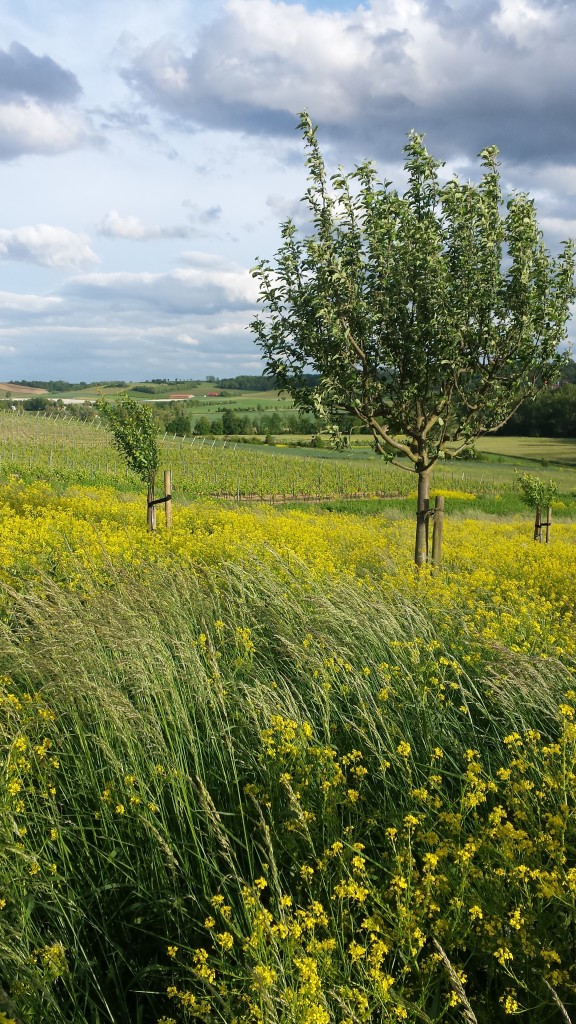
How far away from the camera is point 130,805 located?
128 inches

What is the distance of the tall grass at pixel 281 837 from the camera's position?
8.07 ft

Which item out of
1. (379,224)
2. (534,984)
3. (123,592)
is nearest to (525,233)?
(379,224)

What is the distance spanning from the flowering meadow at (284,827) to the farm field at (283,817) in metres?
0.02

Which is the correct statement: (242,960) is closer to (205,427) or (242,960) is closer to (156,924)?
(156,924)

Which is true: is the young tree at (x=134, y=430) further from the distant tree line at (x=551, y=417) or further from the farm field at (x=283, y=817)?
the distant tree line at (x=551, y=417)

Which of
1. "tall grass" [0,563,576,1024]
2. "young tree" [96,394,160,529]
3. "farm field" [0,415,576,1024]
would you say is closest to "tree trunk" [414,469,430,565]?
"farm field" [0,415,576,1024]

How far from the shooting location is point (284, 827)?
3.22m

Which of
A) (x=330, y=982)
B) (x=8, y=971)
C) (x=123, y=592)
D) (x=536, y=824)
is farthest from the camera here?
(x=123, y=592)

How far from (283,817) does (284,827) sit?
0.12 metres

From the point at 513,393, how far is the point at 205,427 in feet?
231

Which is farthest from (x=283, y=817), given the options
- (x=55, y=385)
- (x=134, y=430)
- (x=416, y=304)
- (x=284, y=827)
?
(x=55, y=385)

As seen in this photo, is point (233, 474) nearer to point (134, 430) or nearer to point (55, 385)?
point (134, 430)

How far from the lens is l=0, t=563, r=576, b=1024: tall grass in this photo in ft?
8.07

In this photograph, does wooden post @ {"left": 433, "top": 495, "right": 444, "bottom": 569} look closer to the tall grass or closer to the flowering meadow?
the flowering meadow
